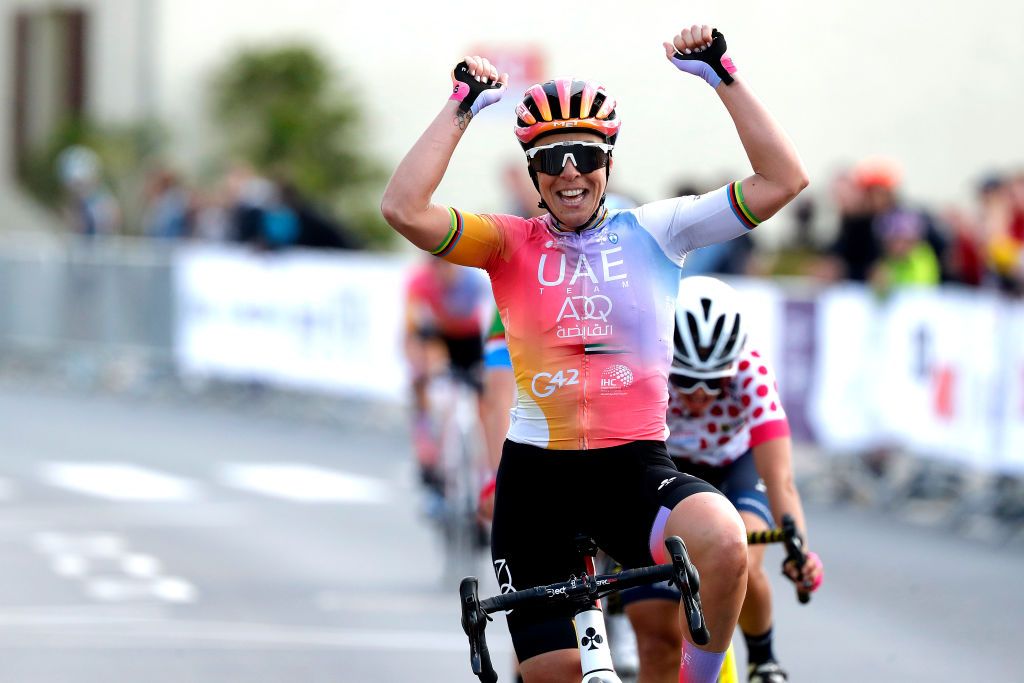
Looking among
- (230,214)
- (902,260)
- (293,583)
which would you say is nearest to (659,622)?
(293,583)

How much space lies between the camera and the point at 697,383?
6.55 metres

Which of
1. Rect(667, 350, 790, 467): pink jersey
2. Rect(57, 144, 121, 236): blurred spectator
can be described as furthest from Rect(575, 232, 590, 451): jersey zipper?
Rect(57, 144, 121, 236): blurred spectator

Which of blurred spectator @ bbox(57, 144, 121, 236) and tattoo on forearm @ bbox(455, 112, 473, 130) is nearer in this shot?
tattoo on forearm @ bbox(455, 112, 473, 130)

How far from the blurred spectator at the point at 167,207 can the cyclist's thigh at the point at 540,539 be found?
18192 millimetres

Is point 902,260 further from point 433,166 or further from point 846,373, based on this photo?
point 433,166

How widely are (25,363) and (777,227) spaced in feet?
41.4

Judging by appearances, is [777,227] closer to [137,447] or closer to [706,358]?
[137,447]

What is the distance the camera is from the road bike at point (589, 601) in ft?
16.2

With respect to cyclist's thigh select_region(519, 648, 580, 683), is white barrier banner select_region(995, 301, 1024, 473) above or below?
above

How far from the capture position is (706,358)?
6.41 m

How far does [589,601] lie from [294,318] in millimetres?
15335

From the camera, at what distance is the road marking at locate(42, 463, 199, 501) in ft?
49.5

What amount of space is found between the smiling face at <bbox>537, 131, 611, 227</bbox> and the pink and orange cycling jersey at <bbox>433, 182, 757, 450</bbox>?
0.08 m

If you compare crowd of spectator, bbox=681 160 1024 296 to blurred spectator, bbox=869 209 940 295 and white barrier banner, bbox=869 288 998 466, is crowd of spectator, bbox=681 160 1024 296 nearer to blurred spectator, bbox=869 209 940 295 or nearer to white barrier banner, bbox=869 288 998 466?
blurred spectator, bbox=869 209 940 295
